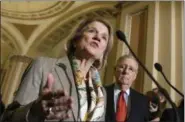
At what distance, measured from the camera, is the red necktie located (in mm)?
769

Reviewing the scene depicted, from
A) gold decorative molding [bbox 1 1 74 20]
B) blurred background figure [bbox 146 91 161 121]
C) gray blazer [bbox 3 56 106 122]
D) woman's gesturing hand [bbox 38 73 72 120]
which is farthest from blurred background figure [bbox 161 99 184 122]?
gold decorative molding [bbox 1 1 74 20]

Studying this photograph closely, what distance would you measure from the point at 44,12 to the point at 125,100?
1.95 metres

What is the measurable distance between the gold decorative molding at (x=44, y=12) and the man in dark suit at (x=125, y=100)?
132 centimetres

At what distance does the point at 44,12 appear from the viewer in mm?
2600

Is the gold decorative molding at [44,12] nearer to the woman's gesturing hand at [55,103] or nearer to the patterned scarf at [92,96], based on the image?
the patterned scarf at [92,96]

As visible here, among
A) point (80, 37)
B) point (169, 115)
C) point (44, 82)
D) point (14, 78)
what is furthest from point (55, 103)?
point (14, 78)

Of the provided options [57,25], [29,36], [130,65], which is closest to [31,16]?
[29,36]

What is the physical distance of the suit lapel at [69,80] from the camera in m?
0.62

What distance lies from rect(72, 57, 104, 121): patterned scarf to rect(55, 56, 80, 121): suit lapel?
0.04 ft

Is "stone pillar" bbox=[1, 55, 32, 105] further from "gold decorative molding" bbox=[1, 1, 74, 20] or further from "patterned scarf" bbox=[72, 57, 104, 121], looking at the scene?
"patterned scarf" bbox=[72, 57, 104, 121]

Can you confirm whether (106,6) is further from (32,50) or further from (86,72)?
(86,72)

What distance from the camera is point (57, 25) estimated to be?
2.30m

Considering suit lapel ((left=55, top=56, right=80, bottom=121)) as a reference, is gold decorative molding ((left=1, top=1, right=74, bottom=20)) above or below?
above

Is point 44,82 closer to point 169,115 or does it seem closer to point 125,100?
point 125,100
